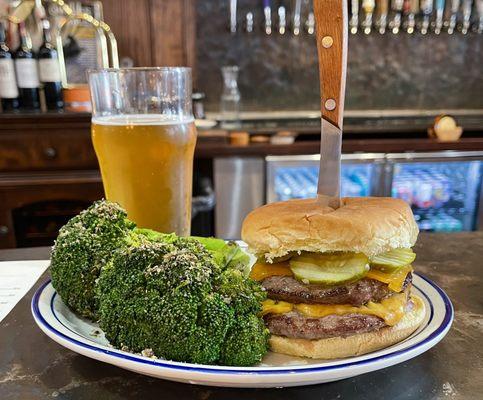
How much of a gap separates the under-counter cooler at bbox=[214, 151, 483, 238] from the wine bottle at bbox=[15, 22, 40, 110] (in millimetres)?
1253

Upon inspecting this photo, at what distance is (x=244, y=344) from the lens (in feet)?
2.50

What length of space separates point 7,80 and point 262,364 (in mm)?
2828

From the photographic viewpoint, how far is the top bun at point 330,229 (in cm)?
85

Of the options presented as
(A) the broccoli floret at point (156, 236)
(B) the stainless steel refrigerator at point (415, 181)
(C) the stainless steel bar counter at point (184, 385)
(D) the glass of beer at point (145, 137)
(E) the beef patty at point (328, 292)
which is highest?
(D) the glass of beer at point (145, 137)

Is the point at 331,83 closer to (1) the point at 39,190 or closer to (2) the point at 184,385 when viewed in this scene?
(2) the point at 184,385

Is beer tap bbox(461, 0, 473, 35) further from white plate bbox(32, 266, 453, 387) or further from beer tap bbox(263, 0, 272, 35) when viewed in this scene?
white plate bbox(32, 266, 453, 387)

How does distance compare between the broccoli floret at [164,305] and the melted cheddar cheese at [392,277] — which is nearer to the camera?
the broccoli floret at [164,305]

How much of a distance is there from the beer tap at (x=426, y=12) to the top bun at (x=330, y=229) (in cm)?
341

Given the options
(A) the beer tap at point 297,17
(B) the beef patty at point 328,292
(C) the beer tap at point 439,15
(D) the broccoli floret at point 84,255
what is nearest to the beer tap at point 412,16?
(C) the beer tap at point 439,15

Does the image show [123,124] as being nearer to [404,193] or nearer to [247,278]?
[247,278]

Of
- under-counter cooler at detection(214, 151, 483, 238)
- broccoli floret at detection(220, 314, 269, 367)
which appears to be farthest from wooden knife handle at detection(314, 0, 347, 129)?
under-counter cooler at detection(214, 151, 483, 238)

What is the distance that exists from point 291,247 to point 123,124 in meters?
0.57

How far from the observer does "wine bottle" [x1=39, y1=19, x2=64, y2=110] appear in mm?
2955

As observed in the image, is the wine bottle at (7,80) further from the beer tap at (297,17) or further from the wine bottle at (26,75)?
the beer tap at (297,17)
